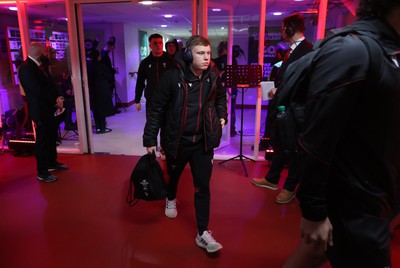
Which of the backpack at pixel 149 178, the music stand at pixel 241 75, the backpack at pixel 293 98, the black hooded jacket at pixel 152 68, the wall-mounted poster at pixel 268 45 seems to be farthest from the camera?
the wall-mounted poster at pixel 268 45

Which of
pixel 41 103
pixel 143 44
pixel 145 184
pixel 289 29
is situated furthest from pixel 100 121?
pixel 143 44

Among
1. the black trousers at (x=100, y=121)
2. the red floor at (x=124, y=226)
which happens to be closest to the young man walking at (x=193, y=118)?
the red floor at (x=124, y=226)

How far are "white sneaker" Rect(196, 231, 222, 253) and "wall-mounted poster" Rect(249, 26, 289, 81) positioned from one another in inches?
163

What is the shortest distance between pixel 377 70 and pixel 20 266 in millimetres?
2469

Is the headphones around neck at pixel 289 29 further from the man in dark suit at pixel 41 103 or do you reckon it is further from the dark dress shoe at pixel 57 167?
the dark dress shoe at pixel 57 167

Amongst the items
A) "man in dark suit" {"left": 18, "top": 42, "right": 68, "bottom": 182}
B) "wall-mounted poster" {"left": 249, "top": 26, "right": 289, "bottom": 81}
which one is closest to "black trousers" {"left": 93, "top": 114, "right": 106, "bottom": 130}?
"man in dark suit" {"left": 18, "top": 42, "right": 68, "bottom": 182}

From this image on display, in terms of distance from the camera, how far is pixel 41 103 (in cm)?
348

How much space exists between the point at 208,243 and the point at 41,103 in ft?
8.16

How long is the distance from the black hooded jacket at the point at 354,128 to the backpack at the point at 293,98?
0.04 meters

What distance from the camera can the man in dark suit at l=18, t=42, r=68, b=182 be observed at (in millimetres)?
3363

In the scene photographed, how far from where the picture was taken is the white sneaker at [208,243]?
2.28 metres

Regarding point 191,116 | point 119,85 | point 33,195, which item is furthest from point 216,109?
point 119,85

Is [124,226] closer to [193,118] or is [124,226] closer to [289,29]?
[193,118]

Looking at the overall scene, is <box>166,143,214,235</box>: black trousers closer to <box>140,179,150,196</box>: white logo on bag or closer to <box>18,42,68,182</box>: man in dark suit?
<box>140,179,150,196</box>: white logo on bag
